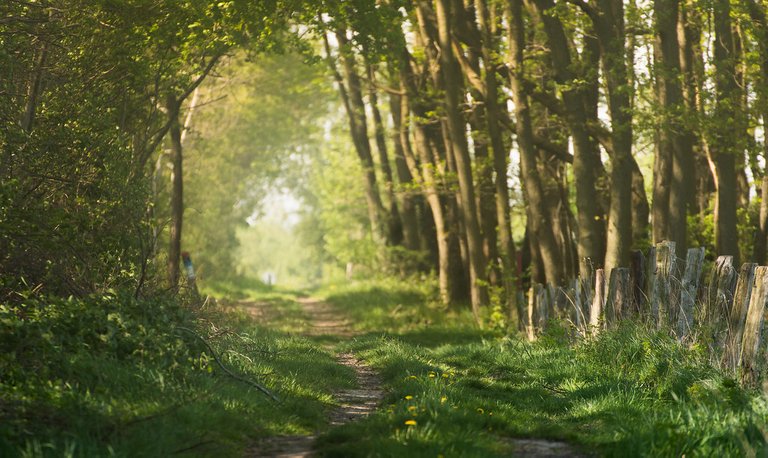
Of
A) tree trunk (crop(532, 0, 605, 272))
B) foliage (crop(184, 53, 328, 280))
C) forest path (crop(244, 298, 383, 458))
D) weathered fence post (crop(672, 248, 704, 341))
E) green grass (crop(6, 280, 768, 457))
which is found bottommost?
forest path (crop(244, 298, 383, 458))

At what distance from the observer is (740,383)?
9.73 metres

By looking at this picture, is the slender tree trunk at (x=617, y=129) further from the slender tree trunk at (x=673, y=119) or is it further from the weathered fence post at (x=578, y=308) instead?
the weathered fence post at (x=578, y=308)

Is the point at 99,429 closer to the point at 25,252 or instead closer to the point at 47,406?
the point at 47,406

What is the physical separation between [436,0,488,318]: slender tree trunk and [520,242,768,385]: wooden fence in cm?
700

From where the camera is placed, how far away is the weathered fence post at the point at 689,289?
1171 centimetres

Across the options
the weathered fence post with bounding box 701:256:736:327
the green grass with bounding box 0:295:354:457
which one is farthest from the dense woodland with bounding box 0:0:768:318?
the weathered fence post with bounding box 701:256:736:327

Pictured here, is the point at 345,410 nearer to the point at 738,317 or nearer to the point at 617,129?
the point at 738,317

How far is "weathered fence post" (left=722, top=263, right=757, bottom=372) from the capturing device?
1003 centimetres

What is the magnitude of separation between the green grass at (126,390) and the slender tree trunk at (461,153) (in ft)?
41.1

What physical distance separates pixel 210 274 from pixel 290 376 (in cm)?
3520

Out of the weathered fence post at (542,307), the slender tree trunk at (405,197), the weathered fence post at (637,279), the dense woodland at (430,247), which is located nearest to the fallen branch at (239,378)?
the dense woodland at (430,247)

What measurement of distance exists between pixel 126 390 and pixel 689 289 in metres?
6.34

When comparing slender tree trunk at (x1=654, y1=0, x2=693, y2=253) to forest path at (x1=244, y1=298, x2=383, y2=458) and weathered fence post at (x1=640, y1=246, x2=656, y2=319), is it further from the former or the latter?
forest path at (x1=244, y1=298, x2=383, y2=458)

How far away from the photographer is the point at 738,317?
33.3ft
